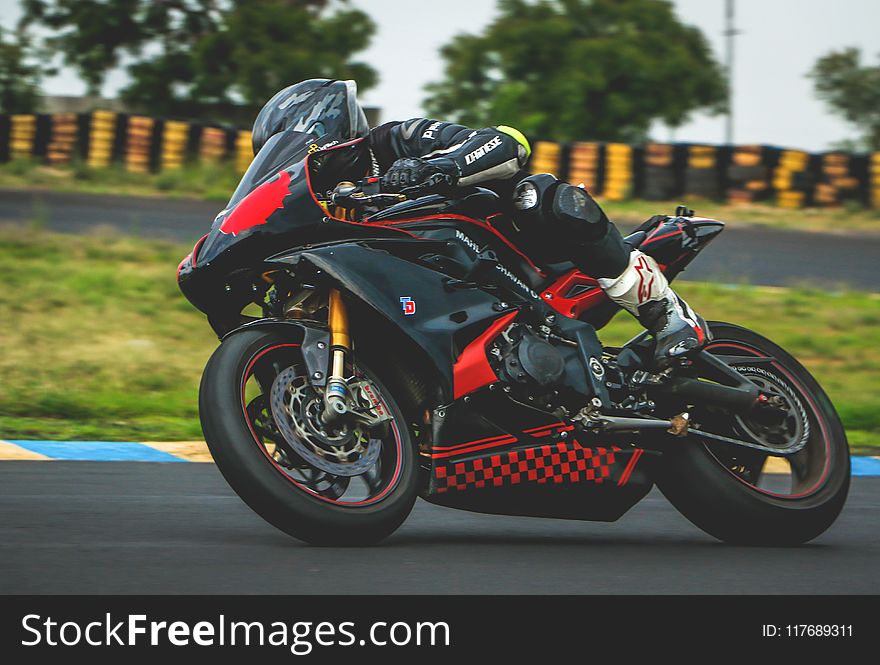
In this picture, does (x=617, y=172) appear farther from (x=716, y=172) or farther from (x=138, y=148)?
(x=138, y=148)

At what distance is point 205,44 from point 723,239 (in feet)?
48.8

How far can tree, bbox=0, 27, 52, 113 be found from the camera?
86.3ft

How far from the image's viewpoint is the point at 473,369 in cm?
425

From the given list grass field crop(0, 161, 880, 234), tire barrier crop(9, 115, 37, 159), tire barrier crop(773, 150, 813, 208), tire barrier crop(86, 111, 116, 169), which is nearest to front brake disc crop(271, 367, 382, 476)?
grass field crop(0, 161, 880, 234)

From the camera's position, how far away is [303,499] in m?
3.80

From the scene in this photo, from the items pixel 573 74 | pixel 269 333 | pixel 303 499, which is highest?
pixel 269 333

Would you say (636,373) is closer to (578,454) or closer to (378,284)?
(578,454)

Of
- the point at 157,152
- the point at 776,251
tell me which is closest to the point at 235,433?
the point at 776,251

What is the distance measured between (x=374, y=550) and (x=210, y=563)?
0.53 m

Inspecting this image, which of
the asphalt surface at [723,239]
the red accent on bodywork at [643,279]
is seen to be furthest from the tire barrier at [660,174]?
the red accent on bodywork at [643,279]

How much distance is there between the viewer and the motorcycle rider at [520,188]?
429 cm

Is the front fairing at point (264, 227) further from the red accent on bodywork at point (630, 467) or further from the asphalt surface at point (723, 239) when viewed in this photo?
the asphalt surface at point (723, 239)

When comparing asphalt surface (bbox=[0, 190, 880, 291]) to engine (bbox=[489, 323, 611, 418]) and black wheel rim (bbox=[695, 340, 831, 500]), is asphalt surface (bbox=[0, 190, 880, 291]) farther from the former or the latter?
engine (bbox=[489, 323, 611, 418])

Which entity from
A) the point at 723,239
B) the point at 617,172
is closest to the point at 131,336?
the point at 723,239
